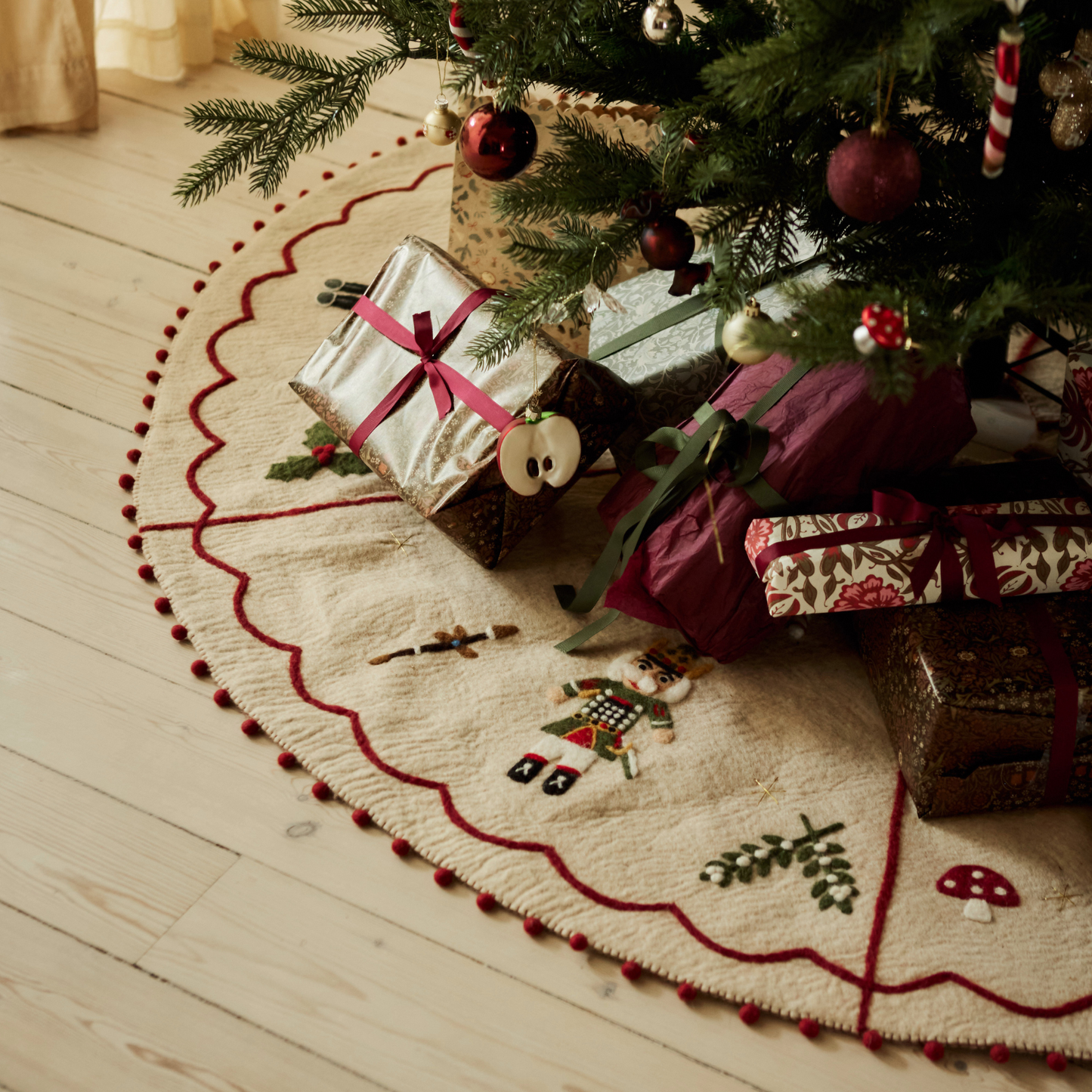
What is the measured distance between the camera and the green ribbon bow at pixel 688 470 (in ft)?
4.39

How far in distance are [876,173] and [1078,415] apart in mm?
593

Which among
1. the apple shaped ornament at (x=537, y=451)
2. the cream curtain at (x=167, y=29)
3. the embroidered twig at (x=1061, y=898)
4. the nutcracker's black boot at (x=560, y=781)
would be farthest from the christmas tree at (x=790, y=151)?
the cream curtain at (x=167, y=29)

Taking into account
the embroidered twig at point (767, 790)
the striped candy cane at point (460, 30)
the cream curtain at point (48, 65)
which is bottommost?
the embroidered twig at point (767, 790)

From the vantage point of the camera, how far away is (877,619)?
53.4 inches

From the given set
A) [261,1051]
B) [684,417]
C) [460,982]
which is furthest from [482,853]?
[684,417]

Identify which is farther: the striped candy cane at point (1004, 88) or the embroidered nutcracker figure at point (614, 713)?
the embroidered nutcracker figure at point (614, 713)

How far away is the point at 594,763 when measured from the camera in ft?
4.40

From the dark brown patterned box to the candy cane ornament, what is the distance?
0.54 m

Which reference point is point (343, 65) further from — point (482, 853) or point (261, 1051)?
point (261, 1051)

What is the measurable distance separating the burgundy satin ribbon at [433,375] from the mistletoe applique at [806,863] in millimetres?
565

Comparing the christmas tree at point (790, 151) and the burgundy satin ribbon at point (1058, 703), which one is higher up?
the christmas tree at point (790, 151)

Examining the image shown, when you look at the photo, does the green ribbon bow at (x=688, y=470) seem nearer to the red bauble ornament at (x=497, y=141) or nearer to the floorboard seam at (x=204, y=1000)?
the red bauble ornament at (x=497, y=141)

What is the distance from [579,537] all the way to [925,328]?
0.73m

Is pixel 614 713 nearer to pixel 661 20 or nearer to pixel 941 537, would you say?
pixel 941 537
